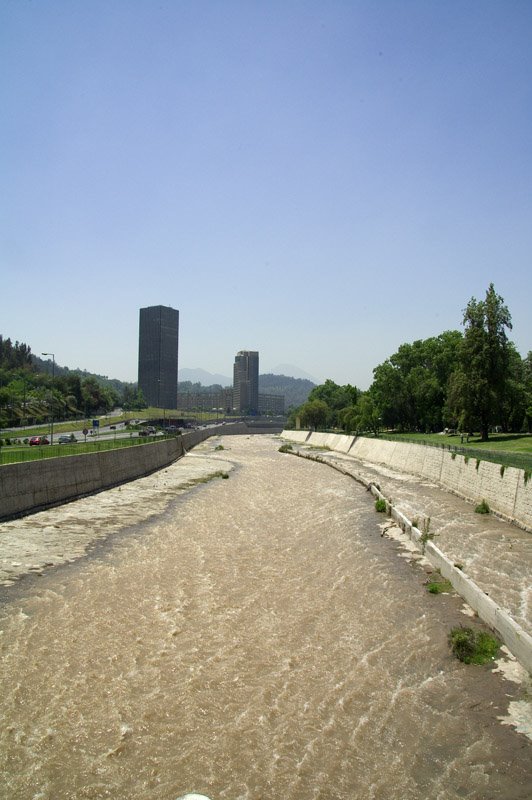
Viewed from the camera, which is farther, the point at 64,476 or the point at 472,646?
the point at 64,476

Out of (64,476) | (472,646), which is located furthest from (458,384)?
(472,646)

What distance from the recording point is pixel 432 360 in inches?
4466

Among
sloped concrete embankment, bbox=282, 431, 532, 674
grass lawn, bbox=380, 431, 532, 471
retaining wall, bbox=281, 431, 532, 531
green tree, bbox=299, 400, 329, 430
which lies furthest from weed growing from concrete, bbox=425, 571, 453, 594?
green tree, bbox=299, 400, 329, 430

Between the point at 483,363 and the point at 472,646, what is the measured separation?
5734cm

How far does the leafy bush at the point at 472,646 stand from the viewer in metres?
13.3

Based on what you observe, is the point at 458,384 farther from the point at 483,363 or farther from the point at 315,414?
the point at 315,414

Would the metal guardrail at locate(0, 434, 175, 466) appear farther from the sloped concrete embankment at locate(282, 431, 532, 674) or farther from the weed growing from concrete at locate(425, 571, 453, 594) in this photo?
the weed growing from concrete at locate(425, 571, 453, 594)

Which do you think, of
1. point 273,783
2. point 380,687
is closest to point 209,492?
point 380,687

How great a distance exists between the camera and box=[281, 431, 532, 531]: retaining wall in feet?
101

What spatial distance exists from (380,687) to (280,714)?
2.29 metres

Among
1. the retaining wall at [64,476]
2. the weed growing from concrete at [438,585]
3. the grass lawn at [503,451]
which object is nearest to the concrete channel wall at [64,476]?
the retaining wall at [64,476]

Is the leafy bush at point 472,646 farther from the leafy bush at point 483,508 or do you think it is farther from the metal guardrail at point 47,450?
the leafy bush at point 483,508

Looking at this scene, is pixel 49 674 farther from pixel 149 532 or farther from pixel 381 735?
pixel 149 532

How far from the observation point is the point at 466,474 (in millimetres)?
42500
